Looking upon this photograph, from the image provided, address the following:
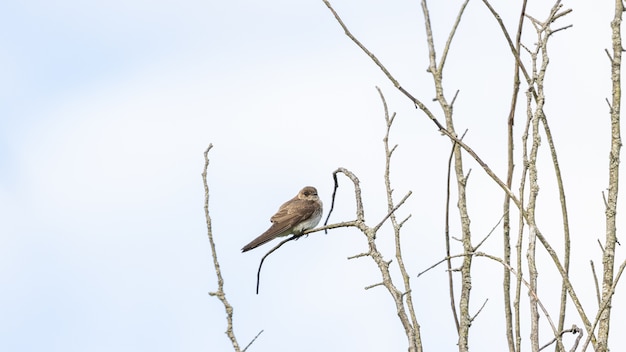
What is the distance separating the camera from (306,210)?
12211mm

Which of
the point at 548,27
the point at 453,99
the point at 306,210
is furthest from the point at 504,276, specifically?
the point at 306,210

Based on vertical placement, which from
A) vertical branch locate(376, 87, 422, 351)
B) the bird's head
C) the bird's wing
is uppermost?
the bird's head

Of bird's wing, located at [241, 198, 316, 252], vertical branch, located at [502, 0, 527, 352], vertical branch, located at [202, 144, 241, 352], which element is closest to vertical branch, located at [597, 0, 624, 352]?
vertical branch, located at [502, 0, 527, 352]

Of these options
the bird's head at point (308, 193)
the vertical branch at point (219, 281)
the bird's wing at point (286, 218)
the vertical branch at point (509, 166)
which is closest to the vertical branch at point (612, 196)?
the vertical branch at point (509, 166)

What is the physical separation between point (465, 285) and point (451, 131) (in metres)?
0.76

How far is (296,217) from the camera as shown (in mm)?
11969

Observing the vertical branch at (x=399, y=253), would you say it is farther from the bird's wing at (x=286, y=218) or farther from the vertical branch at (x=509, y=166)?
the bird's wing at (x=286, y=218)

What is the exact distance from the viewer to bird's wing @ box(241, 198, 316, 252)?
37.1 feet

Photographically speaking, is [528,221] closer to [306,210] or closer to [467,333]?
[467,333]

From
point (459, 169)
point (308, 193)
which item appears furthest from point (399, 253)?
point (308, 193)

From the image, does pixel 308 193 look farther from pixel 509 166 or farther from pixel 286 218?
pixel 509 166

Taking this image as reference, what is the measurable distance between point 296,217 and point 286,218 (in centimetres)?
16

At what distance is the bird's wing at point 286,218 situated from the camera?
11297 mm

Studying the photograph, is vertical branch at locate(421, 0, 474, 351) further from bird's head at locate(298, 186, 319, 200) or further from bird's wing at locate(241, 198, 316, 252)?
bird's head at locate(298, 186, 319, 200)
